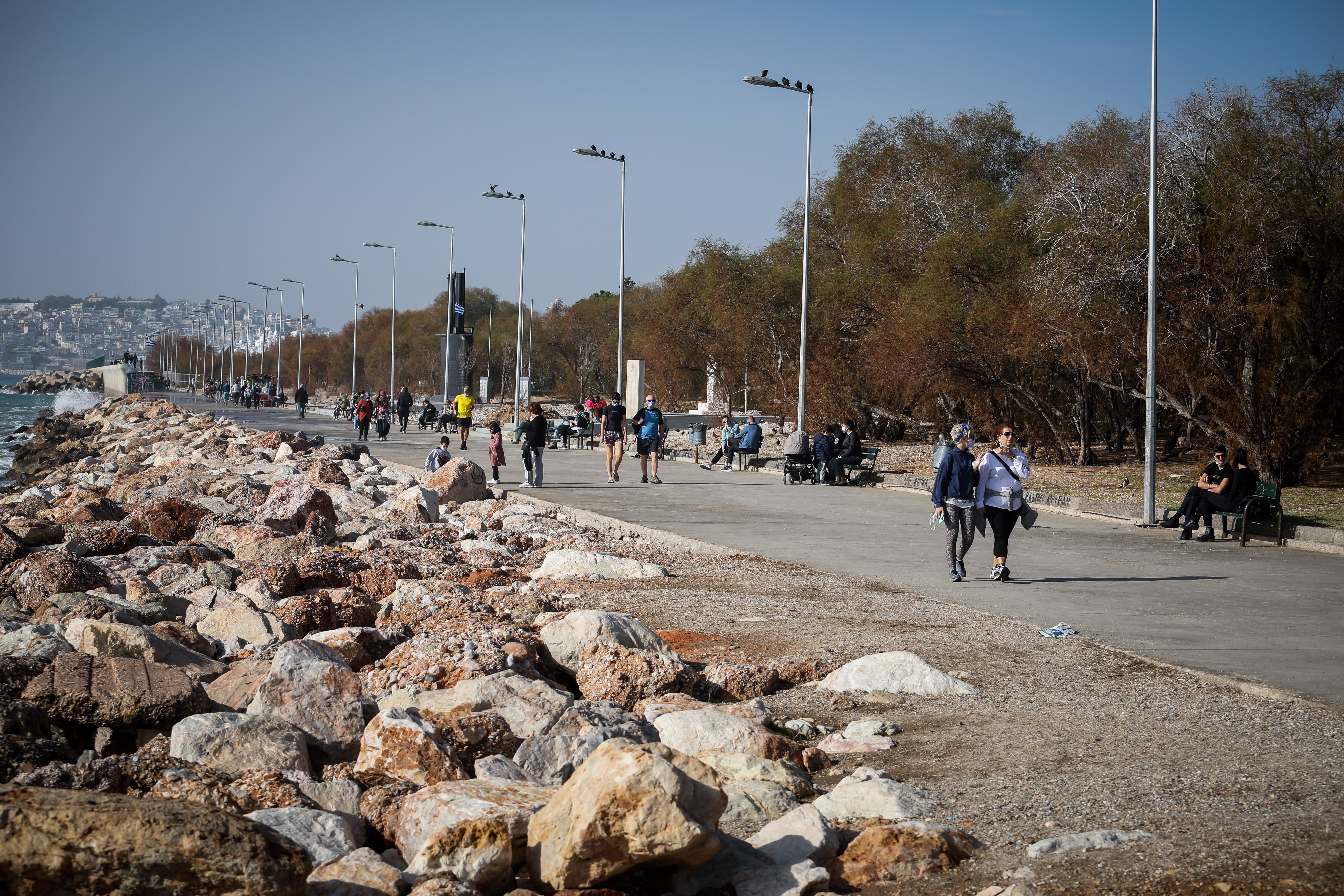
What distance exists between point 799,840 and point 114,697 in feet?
13.5

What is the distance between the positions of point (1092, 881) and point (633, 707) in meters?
3.35

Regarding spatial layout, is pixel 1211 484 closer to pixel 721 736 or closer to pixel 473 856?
pixel 721 736

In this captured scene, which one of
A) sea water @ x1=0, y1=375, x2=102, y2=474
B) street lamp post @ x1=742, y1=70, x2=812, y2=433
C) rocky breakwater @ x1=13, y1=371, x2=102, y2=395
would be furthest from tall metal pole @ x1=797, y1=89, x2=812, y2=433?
rocky breakwater @ x1=13, y1=371, x2=102, y2=395

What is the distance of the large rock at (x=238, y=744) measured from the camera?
5.80 metres

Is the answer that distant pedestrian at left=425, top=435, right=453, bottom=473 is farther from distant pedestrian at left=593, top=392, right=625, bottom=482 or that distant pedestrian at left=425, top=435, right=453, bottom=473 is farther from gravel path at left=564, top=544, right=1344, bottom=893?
gravel path at left=564, top=544, right=1344, bottom=893

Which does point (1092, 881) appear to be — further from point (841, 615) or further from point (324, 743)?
point (841, 615)

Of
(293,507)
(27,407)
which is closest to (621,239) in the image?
(293,507)

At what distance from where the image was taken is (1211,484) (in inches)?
649

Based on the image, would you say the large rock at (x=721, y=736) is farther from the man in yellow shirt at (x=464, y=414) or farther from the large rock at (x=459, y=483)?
the man in yellow shirt at (x=464, y=414)

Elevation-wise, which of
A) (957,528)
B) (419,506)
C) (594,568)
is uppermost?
(957,528)

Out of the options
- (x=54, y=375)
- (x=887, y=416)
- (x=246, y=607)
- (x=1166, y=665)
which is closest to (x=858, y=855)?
(x=1166, y=665)

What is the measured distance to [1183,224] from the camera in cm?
2314

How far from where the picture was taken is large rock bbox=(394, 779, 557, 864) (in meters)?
4.72

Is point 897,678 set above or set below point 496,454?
below
